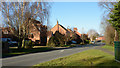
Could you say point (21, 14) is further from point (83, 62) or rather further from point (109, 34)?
point (109, 34)

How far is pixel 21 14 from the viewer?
21.7 metres

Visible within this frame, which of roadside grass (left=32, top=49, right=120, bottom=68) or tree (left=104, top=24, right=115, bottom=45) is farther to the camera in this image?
tree (left=104, top=24, right=115, bottom=45)

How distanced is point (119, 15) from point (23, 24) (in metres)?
15.1

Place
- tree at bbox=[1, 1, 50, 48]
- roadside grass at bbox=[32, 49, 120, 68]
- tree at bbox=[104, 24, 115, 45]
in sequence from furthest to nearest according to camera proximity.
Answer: tree at bbox=[104, 24, 115, 45]
tree at bbox=[1, 1, 50, 48]
roadside grass at bbox=[32, 49, 120, 68]

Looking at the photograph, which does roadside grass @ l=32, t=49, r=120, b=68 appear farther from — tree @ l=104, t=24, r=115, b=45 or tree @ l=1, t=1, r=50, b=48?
tree @ l=104, t=24, r=115, b=45

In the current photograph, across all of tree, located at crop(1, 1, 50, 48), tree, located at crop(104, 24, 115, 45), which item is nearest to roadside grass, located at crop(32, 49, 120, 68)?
tree, located at crop(1, 1, 50, 48)

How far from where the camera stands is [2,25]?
69.3 ft

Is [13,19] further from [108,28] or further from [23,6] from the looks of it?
[108,28]

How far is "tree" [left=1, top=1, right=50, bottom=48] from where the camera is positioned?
21158 mm

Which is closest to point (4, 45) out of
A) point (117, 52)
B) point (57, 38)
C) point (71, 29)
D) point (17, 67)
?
point (17, 67)

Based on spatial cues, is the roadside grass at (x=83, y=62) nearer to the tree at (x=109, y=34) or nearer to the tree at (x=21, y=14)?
the tree at (x=21, y=14)

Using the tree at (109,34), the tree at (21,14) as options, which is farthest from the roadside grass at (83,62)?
the tree at (109,34)

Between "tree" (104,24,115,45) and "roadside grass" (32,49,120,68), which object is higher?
"tree" (104,24,115,45)

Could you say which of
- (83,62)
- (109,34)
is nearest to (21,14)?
(83,62)
